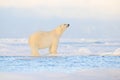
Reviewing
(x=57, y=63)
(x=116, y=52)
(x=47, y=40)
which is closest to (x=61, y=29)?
(x=47, y=40)

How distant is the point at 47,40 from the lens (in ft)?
15.2

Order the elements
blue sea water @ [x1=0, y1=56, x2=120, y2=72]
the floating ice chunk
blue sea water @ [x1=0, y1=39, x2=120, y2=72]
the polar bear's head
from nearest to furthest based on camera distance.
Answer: blue sea water @ [x1=0, y1=56, x2=120, y2=72]
blue sea water @ [x1=0, y1=39, x2=120, y2=72]
the floating ice chunk
the polar bear's head

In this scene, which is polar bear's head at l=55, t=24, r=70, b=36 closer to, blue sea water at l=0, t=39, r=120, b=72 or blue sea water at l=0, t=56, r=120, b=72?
blue sea water at l=0, t=39, r=120, b=72

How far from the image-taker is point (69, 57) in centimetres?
430

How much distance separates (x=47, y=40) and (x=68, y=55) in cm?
45

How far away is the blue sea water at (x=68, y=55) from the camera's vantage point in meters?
3.97

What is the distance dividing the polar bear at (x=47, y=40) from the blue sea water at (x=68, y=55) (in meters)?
0.07

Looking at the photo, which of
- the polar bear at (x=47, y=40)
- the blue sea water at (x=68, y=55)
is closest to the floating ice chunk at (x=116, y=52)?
the blue sea water at (x=68, y=55)

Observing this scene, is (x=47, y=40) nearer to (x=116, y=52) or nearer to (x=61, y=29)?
(x=61, y=29)

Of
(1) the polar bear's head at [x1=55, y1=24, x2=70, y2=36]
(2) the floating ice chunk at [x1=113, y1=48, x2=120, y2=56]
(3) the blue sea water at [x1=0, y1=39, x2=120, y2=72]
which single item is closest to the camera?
(3) the blue sea water at [x1=0, y1=39, x2=120, y2=72]

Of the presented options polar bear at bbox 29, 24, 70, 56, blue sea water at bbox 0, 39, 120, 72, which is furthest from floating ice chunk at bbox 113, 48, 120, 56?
polar bear at bbox 29, 24, 70, 56

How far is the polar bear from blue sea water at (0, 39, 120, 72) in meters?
0.07

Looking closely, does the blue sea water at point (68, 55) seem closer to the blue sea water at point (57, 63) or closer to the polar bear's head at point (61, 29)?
the blue sea water at point (57, 63)

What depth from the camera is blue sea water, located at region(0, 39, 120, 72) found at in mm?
3975
